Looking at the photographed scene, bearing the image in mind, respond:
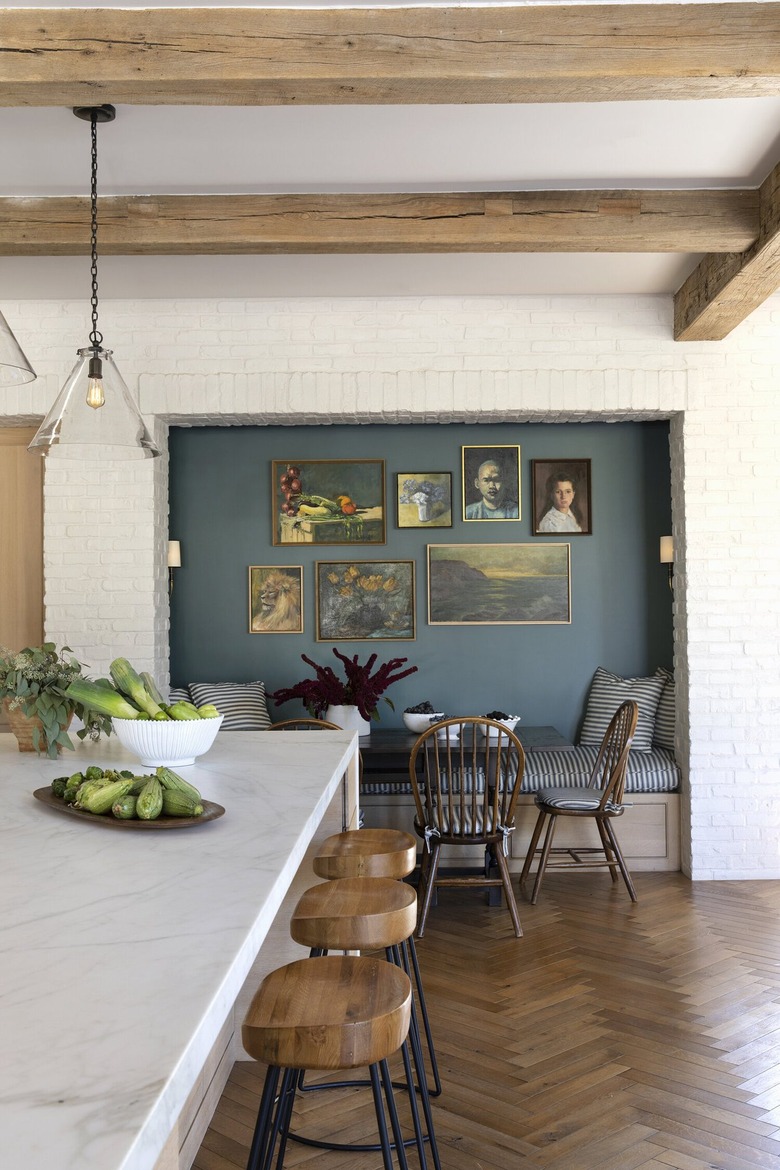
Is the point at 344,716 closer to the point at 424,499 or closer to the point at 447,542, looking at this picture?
the point at 447,542

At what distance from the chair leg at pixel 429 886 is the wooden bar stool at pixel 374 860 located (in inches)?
48.2

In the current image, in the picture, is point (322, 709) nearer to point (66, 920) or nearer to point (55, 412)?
point (55, 412)

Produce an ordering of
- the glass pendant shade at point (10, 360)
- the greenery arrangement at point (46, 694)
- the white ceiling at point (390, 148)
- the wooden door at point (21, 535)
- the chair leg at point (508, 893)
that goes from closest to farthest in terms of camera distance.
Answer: the glass pendant shade at point (10, 360) → the greenery arrangement at point (46, 694) → the white ceiling at point (390, 148) → the chair leg at point (508, 893) → the wooden door at point (21, 535)

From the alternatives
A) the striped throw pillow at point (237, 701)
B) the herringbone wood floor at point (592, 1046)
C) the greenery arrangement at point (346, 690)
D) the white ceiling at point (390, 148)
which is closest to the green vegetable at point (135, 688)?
the herringbone wood floor at point (592, 1046)

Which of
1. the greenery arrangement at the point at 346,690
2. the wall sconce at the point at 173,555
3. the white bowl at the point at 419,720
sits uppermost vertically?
the wall sconce at the point at 173,555

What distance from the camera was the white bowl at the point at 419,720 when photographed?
15.9 feet

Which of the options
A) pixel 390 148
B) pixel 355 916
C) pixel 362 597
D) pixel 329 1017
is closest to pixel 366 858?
pixel 355 916

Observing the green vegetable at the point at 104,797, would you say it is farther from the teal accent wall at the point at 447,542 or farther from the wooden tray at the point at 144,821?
the teal accent wall at the point at 447,542

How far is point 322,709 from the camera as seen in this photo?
489 centimetres

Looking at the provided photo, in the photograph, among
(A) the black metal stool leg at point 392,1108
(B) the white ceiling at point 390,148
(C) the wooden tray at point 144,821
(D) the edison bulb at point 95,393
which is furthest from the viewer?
(B) the white ceiling at point 390,148

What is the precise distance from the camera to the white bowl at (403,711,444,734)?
4.86m

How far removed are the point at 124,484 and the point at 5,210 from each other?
4.75ft

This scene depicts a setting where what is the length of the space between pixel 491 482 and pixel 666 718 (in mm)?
1591

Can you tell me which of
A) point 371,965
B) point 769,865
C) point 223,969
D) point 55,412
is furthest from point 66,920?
point 769,865
